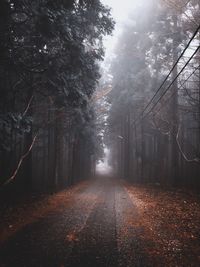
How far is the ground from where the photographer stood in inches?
218

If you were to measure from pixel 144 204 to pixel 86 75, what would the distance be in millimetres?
6550

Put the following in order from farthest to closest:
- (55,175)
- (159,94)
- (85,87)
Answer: (159,94), (55,175), (85,87)

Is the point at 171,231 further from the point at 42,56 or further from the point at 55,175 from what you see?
the point at 55,175

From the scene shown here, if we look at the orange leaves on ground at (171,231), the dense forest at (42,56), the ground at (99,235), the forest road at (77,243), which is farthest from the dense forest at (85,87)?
the orange leaves on ground at (171,231)

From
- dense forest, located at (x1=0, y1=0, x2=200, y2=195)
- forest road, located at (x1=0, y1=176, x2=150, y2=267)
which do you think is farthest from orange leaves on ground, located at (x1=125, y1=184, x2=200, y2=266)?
dense forest, located at (x1=0, y1=0, x2=200, y2=195)

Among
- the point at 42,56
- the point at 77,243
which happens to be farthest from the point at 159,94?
the point at 77,243

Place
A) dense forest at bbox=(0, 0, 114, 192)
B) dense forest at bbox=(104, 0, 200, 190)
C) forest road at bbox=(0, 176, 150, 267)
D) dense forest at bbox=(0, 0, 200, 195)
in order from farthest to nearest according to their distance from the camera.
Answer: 1. dense forest at bbox=(104, 0, 200, 190)
2. dense forest at bbox=(0, 0, 200, 195)
3. dense forest at bbox=(0, 0, 114, 192)
4. forest road at bbox=(0, 176, 150, 267)

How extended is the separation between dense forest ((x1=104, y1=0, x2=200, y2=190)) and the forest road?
323 inches

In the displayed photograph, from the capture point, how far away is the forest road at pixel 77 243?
5422 millimetres

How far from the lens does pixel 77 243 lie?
21.5ft

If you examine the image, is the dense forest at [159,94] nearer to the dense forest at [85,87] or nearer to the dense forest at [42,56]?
the dense forest at [85,87]

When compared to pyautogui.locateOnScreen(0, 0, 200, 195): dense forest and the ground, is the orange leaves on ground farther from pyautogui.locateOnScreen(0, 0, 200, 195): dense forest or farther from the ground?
pyautogui.locateOnScreen(0, 0, 200, 195): dense forest

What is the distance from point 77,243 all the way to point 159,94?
17.1 metres

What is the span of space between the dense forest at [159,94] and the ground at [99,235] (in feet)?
21.8
